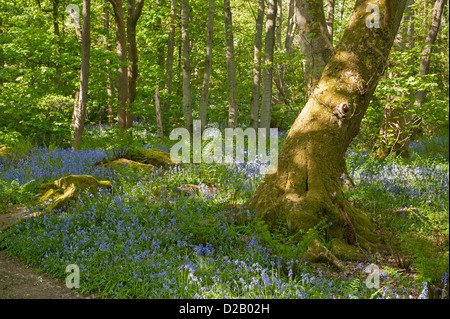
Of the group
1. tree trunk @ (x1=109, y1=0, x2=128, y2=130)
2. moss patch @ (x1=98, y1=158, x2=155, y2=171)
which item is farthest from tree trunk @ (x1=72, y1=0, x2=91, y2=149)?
moss patch @ (x1=98, y1=158, x2=155, y2=171)

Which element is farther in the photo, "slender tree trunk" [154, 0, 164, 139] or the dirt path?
"slender tree trunk" [154, 0, 164, 139]

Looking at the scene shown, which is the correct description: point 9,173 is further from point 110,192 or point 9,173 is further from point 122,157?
point 110,192

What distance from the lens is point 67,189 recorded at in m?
6.94

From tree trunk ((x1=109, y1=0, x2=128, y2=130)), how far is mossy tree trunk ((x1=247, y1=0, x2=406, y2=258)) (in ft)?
29.3

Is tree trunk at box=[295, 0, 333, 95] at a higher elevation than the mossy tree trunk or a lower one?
higher

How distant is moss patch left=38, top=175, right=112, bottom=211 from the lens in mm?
6625

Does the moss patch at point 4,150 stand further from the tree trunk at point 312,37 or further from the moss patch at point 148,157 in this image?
the tree trunk at point 312,37

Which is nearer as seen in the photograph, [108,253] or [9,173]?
[108,253]

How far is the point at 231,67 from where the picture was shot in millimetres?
14930

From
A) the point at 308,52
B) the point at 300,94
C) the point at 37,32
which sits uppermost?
the point at 37,32

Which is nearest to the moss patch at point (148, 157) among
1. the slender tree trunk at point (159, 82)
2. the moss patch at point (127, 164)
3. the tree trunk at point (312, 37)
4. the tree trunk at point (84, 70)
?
the moss patch at point (127, 164)

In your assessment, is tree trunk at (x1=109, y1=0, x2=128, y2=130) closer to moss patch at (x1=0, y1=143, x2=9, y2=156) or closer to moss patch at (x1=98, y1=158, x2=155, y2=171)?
moss patch at (x1=0, y1=143, x2=9, y2=156)
